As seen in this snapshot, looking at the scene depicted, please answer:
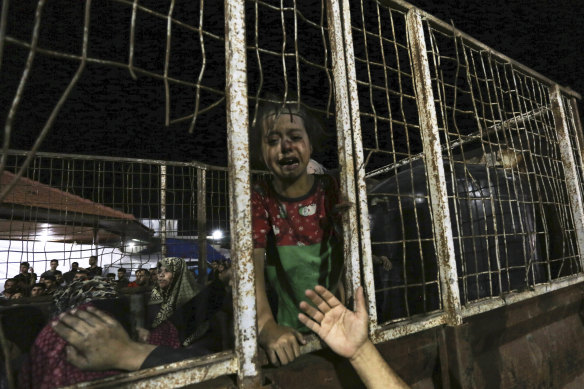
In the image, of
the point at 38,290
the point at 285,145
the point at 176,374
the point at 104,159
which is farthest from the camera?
the point at 38,290

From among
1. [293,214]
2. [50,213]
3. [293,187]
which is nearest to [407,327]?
[293,214]

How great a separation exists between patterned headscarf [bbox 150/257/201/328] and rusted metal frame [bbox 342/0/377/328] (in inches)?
101

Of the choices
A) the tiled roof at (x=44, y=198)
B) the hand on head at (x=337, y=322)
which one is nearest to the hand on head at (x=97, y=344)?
the hand on head at (x=337, y=322)

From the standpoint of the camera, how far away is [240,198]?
122 centimetres

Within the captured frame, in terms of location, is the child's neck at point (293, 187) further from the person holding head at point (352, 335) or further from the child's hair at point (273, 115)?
the person holding head at point (352, 335)

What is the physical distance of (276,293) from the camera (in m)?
2.28

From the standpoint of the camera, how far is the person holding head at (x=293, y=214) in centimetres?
191

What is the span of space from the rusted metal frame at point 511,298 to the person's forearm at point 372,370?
0.76 m

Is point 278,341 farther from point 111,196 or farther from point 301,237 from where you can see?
point 111,196

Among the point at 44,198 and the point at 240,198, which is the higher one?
the point at 44,198

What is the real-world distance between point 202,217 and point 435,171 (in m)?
3.47

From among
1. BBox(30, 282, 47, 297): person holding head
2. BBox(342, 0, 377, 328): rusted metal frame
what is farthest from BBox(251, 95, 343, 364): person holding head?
BBox(30, 282, 47, 297): person holding head

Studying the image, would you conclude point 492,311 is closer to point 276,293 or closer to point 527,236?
point 527,236

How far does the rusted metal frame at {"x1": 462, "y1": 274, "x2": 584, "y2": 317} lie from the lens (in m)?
1.90
